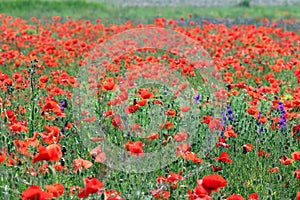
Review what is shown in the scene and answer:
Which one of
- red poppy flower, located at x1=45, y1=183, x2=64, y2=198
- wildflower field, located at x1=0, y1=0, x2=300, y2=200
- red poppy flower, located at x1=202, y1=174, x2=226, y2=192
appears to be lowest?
wildflower field, located at x1=0, y1=0, x2=300, y2=200

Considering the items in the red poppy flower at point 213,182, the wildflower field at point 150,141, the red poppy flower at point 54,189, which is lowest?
the wildflower field at point 150,141

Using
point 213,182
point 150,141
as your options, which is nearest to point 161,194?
point 213,182

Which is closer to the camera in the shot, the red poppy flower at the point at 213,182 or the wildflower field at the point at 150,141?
the red poppy flower at the point at 213,182

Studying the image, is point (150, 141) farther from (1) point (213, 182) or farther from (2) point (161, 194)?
(1) point (213, 182)

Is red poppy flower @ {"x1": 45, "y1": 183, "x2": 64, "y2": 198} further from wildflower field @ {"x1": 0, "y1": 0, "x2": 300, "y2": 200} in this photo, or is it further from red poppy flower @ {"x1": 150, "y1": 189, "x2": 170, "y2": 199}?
red poppy flower @ {"x1": 150, "y1": 189, "x2": 170, "y2": 199}

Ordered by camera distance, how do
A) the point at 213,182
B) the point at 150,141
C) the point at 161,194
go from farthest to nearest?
the point at 150,141 → the point at 161,194 → the point at 213,182

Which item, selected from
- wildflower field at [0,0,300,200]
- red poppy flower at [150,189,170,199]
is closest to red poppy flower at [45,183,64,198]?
wildflower field at [0,0,300,200]

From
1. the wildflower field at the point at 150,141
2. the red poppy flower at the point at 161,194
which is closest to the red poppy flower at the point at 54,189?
the wildflower field at the point at 150,141

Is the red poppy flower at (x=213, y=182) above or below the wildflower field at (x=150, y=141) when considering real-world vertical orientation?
above

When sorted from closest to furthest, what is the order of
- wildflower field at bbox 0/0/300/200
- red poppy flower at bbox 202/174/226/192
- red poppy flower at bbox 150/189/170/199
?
red poppy flower at bbox 202/174/226/192
red poppy flower at bbox 150/189/170/199
wildflower field at bbox 0/0/300/200

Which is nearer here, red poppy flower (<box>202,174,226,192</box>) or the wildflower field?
red poppy flower (<box>202,174,226,192</box>)

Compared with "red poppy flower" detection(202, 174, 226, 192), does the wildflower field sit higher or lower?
lower

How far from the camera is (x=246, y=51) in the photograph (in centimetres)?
733

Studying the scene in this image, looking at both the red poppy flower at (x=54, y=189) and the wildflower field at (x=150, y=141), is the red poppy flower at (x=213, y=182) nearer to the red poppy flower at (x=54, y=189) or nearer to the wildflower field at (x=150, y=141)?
the wildflower field at (x=150, y=141)
